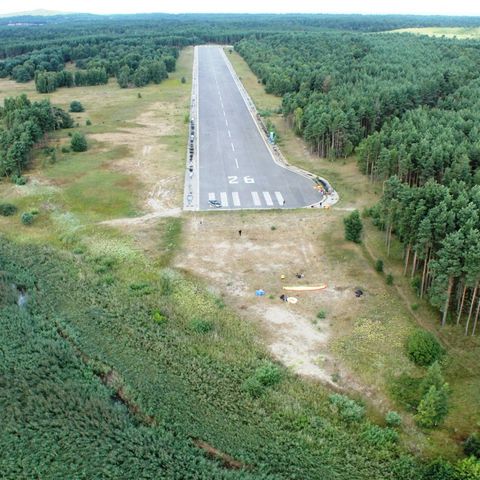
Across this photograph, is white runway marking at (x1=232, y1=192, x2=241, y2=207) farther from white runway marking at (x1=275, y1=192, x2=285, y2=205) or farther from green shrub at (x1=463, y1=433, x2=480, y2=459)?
green shrub at (x1=463, y1=433, x2=480, y2=459)

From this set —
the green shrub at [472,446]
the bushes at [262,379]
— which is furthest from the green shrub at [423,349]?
the bushes at [262,379]

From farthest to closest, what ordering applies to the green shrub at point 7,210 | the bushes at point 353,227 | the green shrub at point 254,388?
the green shrub at point 7,210, the bushes at point 353,227, the green shrub at point 254,388

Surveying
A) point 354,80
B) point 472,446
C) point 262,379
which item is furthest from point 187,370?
point 354,80

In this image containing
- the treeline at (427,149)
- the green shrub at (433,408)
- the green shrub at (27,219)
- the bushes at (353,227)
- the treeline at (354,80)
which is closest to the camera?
the green shrub at (433,408)

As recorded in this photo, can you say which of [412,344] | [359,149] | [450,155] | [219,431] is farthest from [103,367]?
[359,149]

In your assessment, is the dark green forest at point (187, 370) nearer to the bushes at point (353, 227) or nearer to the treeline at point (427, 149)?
the treeline at point (427, 149)

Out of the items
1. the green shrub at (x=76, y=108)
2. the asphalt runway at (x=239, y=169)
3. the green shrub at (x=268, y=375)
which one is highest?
the green shrub at (x=76, y=108)

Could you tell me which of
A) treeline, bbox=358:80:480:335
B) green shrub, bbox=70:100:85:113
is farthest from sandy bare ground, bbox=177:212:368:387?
green shrub, bbox=70:100:85:113
